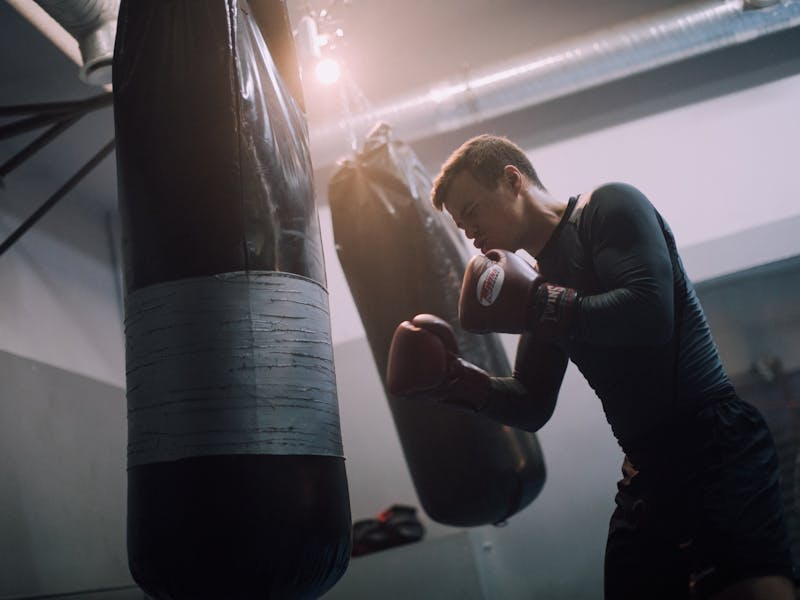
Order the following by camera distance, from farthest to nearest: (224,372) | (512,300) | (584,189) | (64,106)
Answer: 1. (584,189)
2. (64,106)
3. (512,300)
4. (224,372)

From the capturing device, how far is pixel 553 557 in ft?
12.9

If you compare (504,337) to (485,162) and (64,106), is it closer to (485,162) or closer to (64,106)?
(485,162)

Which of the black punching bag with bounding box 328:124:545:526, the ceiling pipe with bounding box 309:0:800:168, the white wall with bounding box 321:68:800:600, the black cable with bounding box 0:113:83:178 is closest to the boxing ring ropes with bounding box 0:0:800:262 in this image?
the ceiling pipe with bounding box 309:0:800:168

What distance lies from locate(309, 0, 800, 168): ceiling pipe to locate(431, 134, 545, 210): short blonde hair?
2.21 m

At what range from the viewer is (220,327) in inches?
58.0

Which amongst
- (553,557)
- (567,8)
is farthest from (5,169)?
(553,557)

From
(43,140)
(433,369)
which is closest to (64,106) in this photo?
(43,140)

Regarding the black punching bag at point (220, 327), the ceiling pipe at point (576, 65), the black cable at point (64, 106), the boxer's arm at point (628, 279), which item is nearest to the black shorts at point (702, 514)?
the boxer's arm at point (628, 279)

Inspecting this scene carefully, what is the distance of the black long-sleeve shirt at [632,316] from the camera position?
158 cm

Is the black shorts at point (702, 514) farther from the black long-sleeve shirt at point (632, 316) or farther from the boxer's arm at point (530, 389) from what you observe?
the boxer's arm at point (530, 389)

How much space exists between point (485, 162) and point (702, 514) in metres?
1.01

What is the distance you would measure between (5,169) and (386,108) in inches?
79.5

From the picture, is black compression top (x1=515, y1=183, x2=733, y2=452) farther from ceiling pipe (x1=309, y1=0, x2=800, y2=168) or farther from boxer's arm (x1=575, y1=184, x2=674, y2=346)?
ceiling pipe (x1=309, y1=0, x2=800, y2=168)

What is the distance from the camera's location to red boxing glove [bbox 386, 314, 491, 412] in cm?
192
